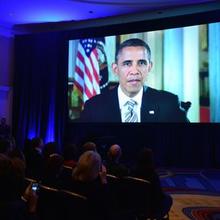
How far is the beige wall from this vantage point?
10.5 meters

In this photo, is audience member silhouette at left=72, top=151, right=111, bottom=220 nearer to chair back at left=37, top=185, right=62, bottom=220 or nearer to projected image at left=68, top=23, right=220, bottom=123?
chair back at left=37, top=185, right=62, bottom=220

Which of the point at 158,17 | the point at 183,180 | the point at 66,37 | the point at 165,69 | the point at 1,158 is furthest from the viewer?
the point at 66,37

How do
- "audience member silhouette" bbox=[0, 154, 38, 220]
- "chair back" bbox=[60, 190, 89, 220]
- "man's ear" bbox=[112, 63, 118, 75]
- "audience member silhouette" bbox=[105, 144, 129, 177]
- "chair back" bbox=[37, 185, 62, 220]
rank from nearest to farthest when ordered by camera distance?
"audience member silhouette" bbox=[0, 154, 38, 220]
"chair back" bbox=[60, 190, 89, 220]
"chair back" bbox=[37, 185, 62, 220]
"audience member silhouette" bbox=[105, 144, 129, 177]
"man's ear" bbox=[112, 63, 118, 75]

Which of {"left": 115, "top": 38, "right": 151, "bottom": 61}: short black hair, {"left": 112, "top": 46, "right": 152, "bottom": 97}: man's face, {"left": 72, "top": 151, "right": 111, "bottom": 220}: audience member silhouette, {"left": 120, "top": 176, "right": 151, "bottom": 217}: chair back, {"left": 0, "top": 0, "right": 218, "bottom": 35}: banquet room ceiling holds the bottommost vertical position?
{"left": 120, "top": 176, "right": 151, "bottom": 217}: chair back

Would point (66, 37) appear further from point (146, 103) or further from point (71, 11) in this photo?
point (146, 103)

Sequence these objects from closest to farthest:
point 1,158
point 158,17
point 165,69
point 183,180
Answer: point 1,158 < point 183,180 < point 165,69 < point 158,17

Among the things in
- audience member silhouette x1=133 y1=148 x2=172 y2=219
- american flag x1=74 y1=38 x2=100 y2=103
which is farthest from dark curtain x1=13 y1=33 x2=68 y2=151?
audience member silhouette x1=133 y1=148 x2=172 y2=219

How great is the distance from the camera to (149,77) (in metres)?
8.60

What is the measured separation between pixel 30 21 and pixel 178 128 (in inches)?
201

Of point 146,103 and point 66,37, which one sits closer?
point 146,103

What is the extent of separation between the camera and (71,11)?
923 cm

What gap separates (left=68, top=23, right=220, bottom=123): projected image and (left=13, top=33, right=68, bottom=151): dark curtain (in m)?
0.70

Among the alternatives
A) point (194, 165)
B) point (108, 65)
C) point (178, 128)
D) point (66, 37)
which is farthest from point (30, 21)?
point (194, 165)

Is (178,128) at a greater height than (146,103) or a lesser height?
lesser
